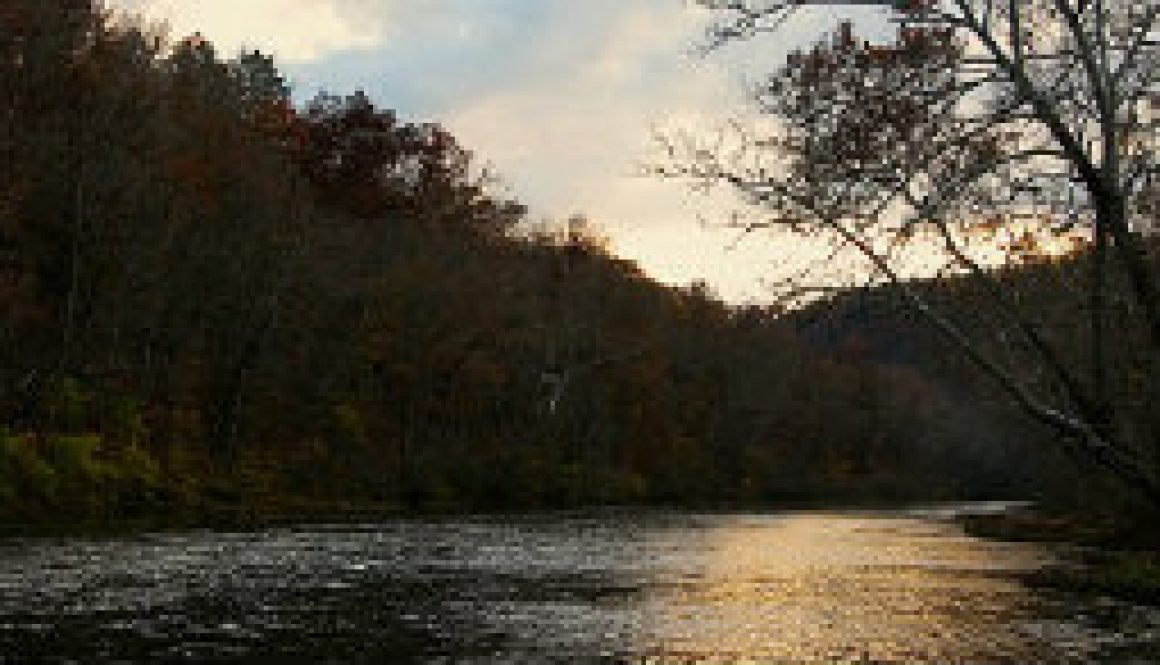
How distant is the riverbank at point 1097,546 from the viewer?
3306 cm

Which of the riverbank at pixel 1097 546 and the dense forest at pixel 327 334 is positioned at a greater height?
the dense forest at pixel 327 334

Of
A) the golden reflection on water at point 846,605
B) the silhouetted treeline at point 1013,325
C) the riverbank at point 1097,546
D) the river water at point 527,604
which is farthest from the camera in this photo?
the riverbank at point 1097,546

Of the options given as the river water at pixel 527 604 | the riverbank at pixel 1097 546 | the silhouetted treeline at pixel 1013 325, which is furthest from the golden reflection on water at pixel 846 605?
the silhouetted treeline at pixel 1013 325

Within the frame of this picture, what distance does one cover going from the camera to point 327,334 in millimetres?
85938

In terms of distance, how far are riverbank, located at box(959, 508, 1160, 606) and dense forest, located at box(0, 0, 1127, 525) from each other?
12.8 ft

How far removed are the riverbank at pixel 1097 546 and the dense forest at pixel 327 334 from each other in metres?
3.90

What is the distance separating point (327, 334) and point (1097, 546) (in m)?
49.6

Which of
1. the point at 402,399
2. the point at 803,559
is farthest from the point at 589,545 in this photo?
the point at 402,399

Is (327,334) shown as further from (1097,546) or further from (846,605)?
(846,605)

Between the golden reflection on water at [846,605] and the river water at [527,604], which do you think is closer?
the river water at [527,604]

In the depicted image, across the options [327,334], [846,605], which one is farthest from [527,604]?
[327,334]

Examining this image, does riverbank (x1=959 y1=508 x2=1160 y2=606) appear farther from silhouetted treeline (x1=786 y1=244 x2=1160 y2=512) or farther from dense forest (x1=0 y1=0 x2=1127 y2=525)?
silhouetted treeline (x1=786 y1=244 x2=1160 y2=512)

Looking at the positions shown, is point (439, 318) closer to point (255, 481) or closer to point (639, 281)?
point (255, 481)

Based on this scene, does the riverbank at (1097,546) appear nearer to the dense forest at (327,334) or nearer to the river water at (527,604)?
the river water at (527,604)
